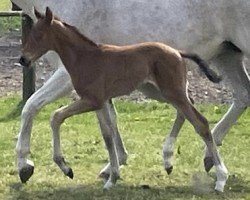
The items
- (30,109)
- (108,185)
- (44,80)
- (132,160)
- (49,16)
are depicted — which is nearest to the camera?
(49,16)

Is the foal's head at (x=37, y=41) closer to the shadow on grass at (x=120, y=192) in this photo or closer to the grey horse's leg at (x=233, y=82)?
the shadow on grass at (x=120, y=192)

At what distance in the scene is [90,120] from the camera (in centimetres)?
1068

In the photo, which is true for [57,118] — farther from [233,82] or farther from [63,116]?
[233,82]

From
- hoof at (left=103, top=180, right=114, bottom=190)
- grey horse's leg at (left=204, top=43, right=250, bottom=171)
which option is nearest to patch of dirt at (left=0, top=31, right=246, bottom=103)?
grey horse's leg at (left=204, top=43, right=250, bottom=171)

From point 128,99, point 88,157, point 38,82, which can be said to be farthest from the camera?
point 38,82

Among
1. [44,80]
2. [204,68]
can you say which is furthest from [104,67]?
[44,80]

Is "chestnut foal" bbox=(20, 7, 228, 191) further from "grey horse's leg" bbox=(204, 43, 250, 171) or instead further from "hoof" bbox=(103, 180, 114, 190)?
"grey horse's leg" bbox=(204, 43, 250, 171)

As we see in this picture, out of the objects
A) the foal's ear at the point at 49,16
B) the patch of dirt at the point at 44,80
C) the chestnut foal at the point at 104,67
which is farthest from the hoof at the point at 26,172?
the patch of dirt at the point at 44,80

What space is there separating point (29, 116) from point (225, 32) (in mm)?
1927

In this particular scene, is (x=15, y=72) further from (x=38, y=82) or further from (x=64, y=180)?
(x=64, y=180)

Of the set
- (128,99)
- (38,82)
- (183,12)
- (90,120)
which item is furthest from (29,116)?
(38,82)

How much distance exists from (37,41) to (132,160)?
206 cm

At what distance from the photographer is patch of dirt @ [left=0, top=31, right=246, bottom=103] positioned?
12133mm

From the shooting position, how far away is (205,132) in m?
6.86
